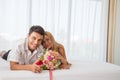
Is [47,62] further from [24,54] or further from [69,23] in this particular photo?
[69,23]

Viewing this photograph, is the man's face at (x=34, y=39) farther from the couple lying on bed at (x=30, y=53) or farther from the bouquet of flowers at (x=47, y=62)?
the bouquet of flowers at (x=47, y=62)

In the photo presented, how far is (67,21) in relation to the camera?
12.9ft

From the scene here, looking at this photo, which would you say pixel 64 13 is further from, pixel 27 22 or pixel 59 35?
pixel 27 22

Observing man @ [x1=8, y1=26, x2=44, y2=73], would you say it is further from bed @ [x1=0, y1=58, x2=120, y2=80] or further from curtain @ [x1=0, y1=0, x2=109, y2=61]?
curtain @ [x1=0, y1=0, x2=109, y2=61]

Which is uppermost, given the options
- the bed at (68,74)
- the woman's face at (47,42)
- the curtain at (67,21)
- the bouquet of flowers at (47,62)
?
the curtain at (67,21)

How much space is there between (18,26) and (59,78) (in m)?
1.73

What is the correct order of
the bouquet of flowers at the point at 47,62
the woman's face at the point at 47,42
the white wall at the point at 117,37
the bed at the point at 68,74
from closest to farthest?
the bed at the point at 68,74 → the bouquet of flowers at the point at 47,62 → the woman's face at the point at 47,42 → the white wall at the point at 117,37

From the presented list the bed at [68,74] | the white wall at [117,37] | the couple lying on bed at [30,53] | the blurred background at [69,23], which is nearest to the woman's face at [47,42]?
the couple lying on bed at [30,53]

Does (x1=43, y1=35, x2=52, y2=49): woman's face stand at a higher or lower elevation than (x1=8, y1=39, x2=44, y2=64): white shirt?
higher

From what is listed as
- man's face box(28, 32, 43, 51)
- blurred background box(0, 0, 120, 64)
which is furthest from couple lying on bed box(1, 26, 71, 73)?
blurred background box(0, 0, 120, 64)

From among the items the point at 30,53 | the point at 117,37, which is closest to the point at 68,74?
the point at 30,53

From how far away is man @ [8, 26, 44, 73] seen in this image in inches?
88.7

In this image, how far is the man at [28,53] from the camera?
225 cm

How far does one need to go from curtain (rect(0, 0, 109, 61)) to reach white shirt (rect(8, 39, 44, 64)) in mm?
1227
